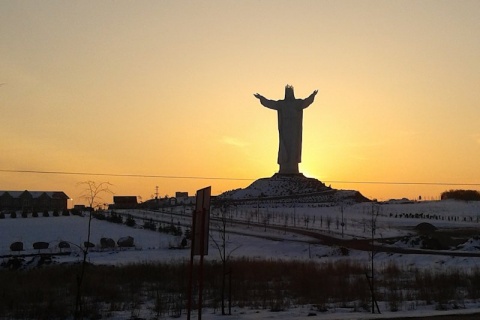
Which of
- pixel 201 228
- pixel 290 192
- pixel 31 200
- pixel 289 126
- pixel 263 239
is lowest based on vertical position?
pixel 263 239

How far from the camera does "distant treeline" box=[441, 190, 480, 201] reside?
98188mm

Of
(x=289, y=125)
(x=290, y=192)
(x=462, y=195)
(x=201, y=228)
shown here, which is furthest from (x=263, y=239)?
(x=462, y=195)

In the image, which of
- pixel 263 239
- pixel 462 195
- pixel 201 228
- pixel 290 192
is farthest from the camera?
pixel 462 195

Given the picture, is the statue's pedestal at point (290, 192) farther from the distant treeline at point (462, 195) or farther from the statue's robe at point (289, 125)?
the distant treeline at point (462, 195)

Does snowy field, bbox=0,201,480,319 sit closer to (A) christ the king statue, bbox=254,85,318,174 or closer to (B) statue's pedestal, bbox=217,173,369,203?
(B) statue's pedestal, bbox=217,173,369,203

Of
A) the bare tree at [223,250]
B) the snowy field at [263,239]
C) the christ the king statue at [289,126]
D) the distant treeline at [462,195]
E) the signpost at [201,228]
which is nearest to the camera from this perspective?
the signpost at [201,228]

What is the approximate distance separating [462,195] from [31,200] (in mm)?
79526

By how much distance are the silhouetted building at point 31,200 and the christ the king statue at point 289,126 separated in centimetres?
4283

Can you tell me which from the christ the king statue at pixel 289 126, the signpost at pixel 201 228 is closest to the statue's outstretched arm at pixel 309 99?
the christ the king statue at pixel 289 126

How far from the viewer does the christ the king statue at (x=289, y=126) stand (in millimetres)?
88312

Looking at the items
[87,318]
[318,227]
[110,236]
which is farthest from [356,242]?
[87,318]

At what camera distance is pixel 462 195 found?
101812mm

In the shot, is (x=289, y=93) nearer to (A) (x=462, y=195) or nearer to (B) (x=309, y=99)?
(B) (x=309, y=99)

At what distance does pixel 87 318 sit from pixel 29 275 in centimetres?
928
